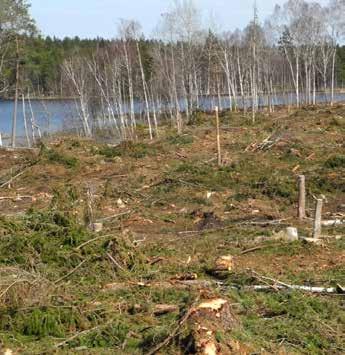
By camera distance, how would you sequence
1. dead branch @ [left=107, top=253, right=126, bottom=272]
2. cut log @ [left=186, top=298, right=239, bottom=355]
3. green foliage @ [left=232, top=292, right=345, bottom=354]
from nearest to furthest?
cut log @ [left=186, top=298, right=239, bottom=355] < green foliage @ [left=232, top=292, right=345, bottom=354] < dead branch @ [left=107, top=253, right=126, bottom=272]

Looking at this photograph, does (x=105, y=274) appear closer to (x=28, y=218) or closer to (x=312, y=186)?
(x=28, y=218)

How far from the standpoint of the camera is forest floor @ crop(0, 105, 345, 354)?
212 inches

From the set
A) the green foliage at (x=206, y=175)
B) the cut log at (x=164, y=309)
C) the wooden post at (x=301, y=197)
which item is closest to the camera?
the cut log at (x=164, y=309)

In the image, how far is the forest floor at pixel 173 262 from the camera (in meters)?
5.39

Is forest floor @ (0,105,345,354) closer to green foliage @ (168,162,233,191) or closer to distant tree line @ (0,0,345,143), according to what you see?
green foliage @ (168,162,233,191)

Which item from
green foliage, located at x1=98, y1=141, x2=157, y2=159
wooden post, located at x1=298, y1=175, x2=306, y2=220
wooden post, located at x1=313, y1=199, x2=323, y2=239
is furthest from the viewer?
green foliage, located at x1=98, y1=141, x2=157, y2=159

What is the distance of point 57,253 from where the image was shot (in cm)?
754

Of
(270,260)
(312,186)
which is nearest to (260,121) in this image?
(312,186)

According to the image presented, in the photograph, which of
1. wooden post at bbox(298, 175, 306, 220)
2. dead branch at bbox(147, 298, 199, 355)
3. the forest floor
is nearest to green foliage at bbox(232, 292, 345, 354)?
the forest floor

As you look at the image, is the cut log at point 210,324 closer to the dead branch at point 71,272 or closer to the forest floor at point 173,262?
the forest floor at point 173,262

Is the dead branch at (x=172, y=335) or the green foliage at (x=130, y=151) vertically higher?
the dead branch at (x=172, y=335)

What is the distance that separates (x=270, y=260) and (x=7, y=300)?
3.67 meters

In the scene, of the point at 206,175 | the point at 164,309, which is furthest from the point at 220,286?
the point at 206,175

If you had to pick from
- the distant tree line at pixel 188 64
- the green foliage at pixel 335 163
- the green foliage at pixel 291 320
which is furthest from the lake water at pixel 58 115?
the green foliage at pixel 291 320
